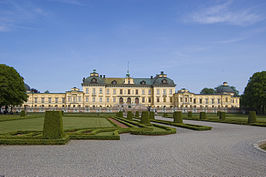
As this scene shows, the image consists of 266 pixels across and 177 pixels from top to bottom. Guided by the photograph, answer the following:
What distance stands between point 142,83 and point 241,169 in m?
62.0

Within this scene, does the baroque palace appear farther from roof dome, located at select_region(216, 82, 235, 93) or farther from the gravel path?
the gravel path

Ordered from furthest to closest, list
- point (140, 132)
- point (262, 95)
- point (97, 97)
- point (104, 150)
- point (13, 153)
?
point (97, 97) < point (262, 95) < point (140, 132) < point (104, 150) < point (13, 153)

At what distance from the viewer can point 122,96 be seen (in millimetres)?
65938

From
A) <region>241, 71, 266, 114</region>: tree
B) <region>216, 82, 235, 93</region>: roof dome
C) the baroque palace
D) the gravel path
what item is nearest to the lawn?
the gravel path

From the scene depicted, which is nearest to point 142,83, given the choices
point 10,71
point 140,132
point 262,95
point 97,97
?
point 97,97

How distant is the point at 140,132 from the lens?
13352 millimetres

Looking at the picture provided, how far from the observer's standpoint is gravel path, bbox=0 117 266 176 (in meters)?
5.75

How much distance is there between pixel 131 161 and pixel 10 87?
36187mm

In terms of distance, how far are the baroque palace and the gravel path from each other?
53.6 meters

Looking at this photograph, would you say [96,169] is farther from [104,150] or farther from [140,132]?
[140,132]

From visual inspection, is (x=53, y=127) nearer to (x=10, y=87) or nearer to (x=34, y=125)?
(x=34, y=125)

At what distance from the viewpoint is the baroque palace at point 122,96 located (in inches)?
2491

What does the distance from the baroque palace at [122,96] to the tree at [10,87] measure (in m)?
22.6

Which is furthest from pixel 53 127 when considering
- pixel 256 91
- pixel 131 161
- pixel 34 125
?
pixel 256 91
